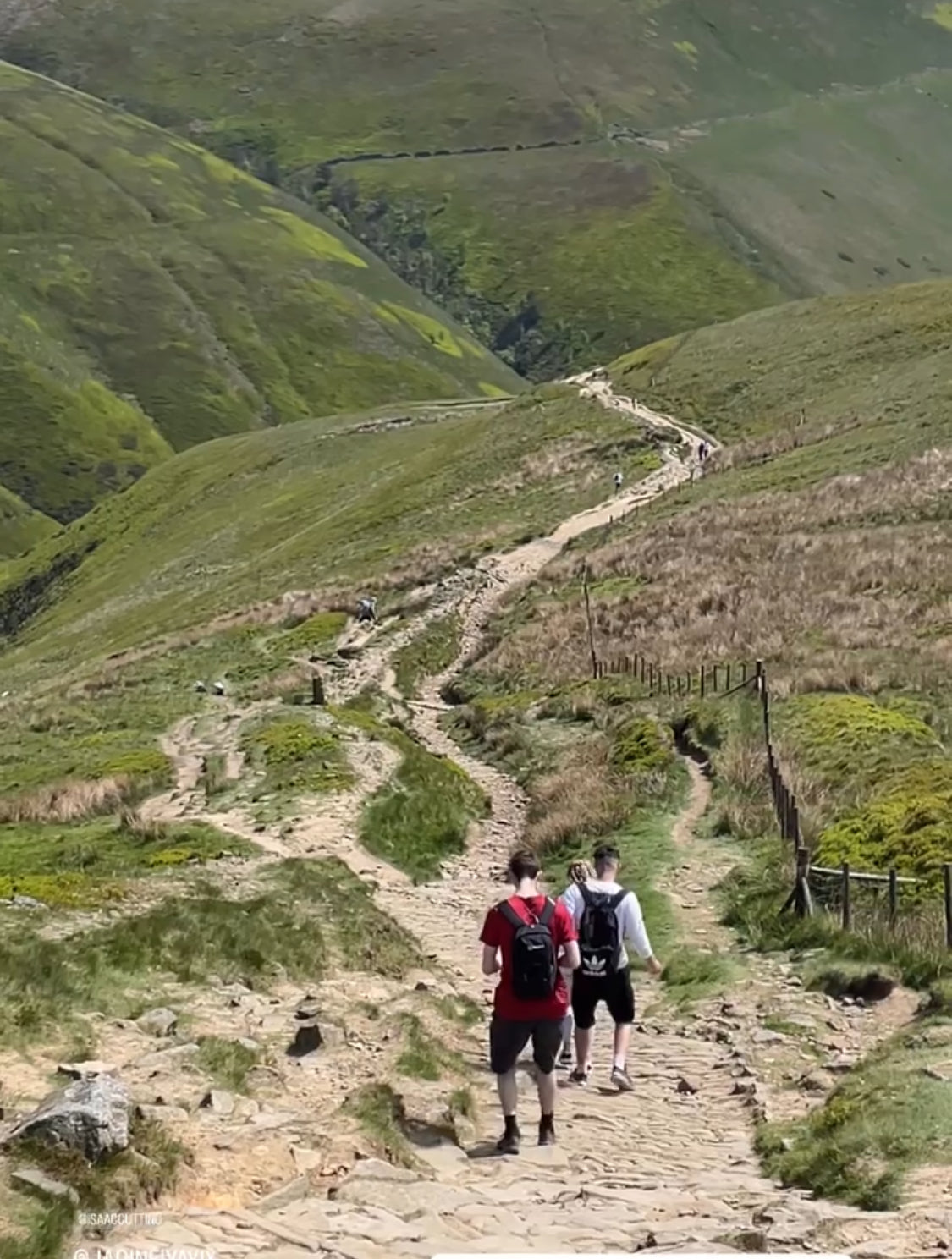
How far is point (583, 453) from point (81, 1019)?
77.7m

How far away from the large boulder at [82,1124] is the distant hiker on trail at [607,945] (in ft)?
16.3

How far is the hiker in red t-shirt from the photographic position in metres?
12.4

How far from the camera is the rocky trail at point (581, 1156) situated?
982 centimetres

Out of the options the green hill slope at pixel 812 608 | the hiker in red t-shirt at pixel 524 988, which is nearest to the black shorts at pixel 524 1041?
the hiker in red t-shirt at pixel 524 988

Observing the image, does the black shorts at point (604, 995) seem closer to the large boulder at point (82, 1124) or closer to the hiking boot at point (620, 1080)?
the hiking boot at point (620, 1080)

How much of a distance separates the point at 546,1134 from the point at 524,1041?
878mm

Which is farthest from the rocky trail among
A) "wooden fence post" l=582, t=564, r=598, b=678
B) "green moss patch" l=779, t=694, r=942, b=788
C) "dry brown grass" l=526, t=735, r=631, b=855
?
"wooden fence post" l=582, t=564, r=598, b=678

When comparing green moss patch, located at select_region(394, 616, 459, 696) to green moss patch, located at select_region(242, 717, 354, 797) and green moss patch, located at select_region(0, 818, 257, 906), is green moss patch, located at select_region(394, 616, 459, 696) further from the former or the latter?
green moss patch, located at select_region(0, 818, 257, 906)

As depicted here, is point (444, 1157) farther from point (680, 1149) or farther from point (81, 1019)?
point (81, 1019)

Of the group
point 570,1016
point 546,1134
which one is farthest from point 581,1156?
point 570,1016

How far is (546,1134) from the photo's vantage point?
12.9m

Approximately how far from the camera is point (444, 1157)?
12281mm

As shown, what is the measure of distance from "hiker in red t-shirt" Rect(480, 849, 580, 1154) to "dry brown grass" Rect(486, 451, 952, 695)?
21796 millimetres

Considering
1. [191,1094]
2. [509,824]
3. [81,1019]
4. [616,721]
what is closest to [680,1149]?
[191,1094]
